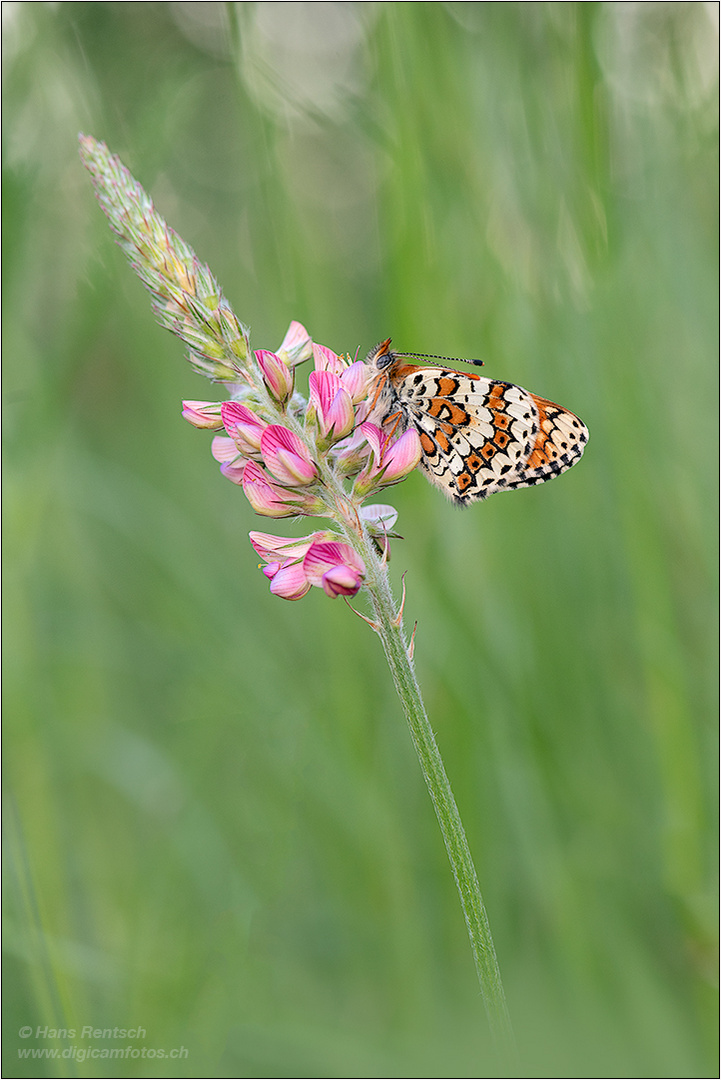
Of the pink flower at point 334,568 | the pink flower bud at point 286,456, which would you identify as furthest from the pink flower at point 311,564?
the pink flower bud at point 286,456

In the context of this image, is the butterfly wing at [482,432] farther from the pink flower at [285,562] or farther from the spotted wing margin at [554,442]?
the pink flower at [285,562]

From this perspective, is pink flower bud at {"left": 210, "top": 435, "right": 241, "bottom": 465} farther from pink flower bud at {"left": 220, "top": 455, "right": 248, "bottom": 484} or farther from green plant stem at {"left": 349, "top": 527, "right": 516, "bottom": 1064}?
green plant stem at {"left": 349, "top": 527, "right": 516, "bottom": 1064}

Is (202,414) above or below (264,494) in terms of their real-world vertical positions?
above

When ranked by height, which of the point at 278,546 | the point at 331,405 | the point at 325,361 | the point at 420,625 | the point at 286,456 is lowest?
the point at 420,625

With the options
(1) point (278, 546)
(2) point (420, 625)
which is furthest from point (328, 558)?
(2) point (420, 625)

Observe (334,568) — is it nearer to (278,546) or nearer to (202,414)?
(278,546)

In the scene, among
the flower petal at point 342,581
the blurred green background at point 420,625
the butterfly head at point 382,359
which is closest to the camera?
the flower petal at point 342,581

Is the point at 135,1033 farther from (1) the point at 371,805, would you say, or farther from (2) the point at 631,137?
(2) the point at 631,137

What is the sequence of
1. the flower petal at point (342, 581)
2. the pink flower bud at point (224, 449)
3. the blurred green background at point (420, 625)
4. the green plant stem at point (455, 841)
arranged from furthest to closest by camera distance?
1. the blurred green background at point (420, 625)
2. the pink flower bud at point (224, 449)
3. the flower petal at point (342, 581)
4. the green plant stem at point (455, 841)

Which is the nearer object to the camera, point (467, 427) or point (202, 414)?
point (202, 414)
